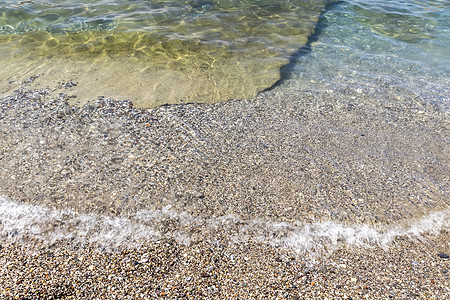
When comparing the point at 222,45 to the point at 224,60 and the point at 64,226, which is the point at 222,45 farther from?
the point at 64,226

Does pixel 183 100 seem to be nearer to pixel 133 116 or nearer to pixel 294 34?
pixel 133 116

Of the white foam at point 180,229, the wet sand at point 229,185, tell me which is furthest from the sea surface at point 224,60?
the wet sand at point 229,185

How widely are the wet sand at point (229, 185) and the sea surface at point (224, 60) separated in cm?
11

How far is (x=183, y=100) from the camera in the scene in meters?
4.96

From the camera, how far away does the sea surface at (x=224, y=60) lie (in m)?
2.95

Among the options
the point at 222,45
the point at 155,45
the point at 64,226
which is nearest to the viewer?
the point at 64,226

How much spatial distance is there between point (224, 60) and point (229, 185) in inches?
151

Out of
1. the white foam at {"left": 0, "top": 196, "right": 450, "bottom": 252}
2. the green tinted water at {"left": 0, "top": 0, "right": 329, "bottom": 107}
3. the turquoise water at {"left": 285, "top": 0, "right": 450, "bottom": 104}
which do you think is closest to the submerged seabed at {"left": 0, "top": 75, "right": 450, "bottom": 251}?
the white foam at {"left": 0, "top": 196, "right": 450, "bottom": 252}

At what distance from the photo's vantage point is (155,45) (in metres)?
6.90

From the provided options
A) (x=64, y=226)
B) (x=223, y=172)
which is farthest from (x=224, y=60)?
(x=64, y=226)

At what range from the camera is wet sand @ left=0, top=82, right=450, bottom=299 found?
8.07ft

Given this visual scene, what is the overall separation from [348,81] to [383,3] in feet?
21.4

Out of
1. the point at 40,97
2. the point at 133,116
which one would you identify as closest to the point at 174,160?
the point at 133,116

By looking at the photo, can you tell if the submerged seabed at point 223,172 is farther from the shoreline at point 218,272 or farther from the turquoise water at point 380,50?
the turquoise water at point 380,50
